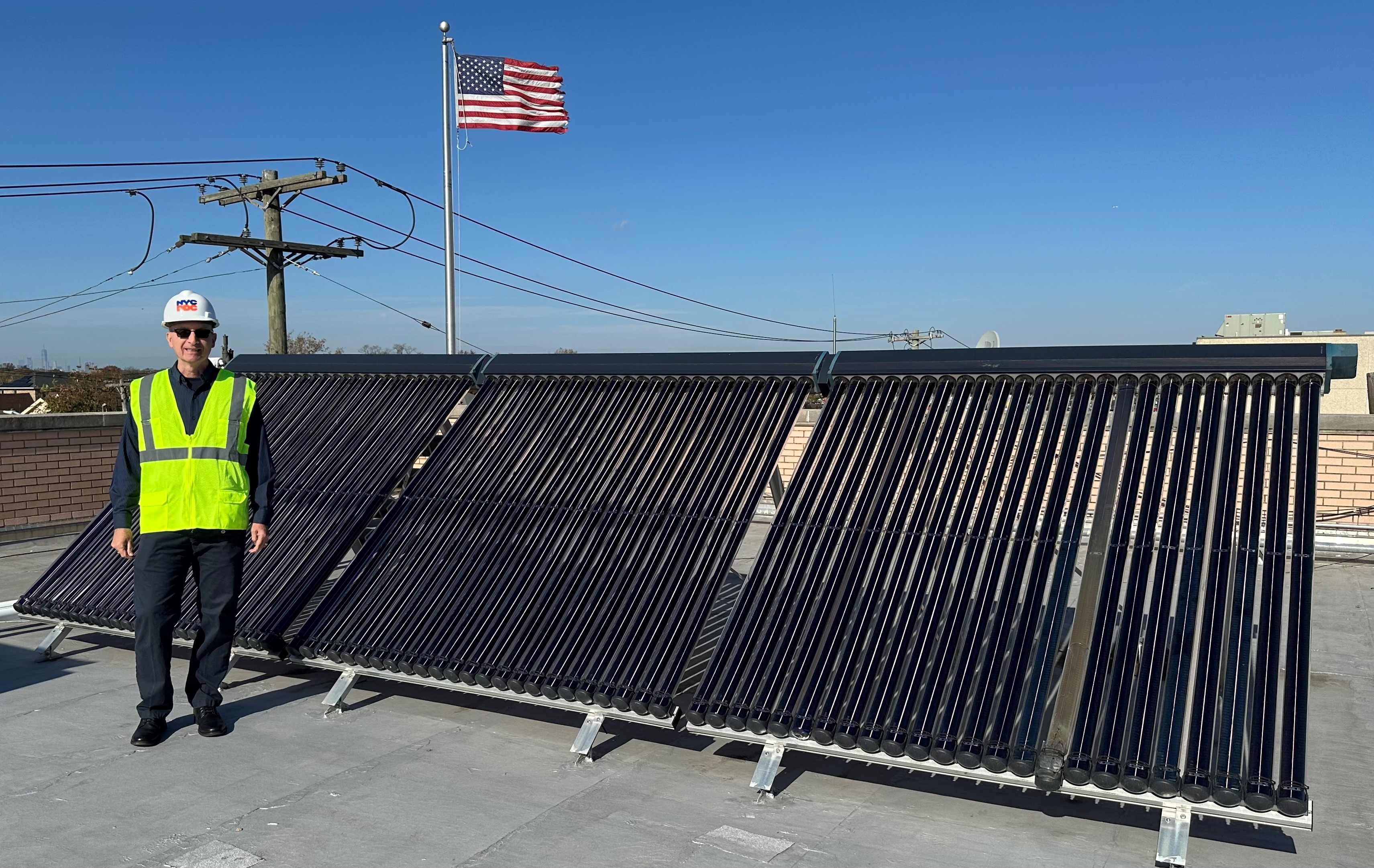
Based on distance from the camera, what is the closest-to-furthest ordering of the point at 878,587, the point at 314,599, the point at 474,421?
the point at 878,587 < the point at 474,421 < the point at 314,599

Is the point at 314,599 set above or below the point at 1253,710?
below

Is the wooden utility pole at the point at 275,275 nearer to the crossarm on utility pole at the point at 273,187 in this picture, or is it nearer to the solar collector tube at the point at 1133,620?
the crossarm on utility pole at the point at 273,187

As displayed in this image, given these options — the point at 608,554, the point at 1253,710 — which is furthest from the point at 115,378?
the point at 1253,710

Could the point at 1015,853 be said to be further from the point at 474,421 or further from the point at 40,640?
the point at 40,640

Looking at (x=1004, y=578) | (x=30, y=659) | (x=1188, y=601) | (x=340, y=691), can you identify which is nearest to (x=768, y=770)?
(x=1004, y=578)

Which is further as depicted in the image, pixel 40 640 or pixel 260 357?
pixel 260 357

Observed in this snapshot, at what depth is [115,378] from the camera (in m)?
36.0

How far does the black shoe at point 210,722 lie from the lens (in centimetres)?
445

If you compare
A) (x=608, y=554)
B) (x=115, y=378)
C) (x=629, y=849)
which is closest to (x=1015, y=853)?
(x=629, y=849)

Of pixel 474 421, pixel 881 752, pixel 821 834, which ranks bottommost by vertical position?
pixel 821 834

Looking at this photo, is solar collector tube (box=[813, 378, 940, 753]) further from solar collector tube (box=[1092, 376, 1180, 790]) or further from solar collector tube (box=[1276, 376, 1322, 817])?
solar collector tube (box=[1276, 376, 1322, 817])

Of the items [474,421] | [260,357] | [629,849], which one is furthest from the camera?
[260,357]

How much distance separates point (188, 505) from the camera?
14.4 ft

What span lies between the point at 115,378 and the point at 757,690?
124ft
